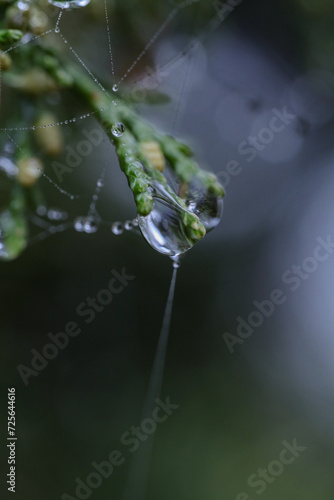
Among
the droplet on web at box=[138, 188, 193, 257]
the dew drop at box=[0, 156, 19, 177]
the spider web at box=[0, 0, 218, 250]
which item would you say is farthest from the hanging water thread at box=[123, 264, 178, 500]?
the droplet on web at box=[138, 188, 193, 257]

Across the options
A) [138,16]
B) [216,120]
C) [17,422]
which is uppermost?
[216,120]

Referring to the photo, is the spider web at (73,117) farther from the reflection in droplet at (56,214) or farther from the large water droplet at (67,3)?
the large water droplet at (67,3)

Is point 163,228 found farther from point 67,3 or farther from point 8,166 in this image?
point 8,166

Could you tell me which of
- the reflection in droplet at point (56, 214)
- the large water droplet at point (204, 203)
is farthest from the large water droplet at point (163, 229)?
the reflection in droplet at point (56, 214)

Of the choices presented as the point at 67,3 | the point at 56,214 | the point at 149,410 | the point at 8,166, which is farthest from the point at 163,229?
the point at 149,410

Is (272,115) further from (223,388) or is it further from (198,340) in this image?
(223,388)

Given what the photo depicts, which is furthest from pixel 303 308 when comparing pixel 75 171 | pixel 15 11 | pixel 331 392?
pixel 15 11

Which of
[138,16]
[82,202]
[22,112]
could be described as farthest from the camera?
[82,202]
